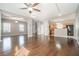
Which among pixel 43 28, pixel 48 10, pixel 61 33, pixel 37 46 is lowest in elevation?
pixel 37 46

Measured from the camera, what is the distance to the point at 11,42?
2.70m

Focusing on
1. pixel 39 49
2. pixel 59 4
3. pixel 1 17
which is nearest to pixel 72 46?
pixel 39 49

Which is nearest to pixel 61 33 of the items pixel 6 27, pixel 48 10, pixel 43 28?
pixel 43 28

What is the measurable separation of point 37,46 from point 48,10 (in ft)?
2.79

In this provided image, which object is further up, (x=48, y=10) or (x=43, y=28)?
(x=48, y=10)

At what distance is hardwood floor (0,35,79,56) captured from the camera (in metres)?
2.64

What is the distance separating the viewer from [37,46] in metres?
2.71

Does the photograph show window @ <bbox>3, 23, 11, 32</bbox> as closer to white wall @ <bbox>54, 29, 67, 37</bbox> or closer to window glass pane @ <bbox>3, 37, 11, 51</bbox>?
window glass pane @ <bbox>3, 37, 11, 51</bbox>

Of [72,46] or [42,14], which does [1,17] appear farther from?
[72,46]

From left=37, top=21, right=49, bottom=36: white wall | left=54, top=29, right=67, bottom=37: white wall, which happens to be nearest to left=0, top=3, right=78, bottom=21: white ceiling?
left=37, top=21, right=49, bottom=36: white wall

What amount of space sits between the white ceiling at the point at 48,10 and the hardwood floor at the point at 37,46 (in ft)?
1.62

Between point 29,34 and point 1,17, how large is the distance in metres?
0.73

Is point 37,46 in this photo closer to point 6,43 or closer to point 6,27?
point 6,43

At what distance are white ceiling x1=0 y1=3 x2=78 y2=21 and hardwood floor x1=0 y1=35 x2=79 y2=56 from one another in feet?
1.62
